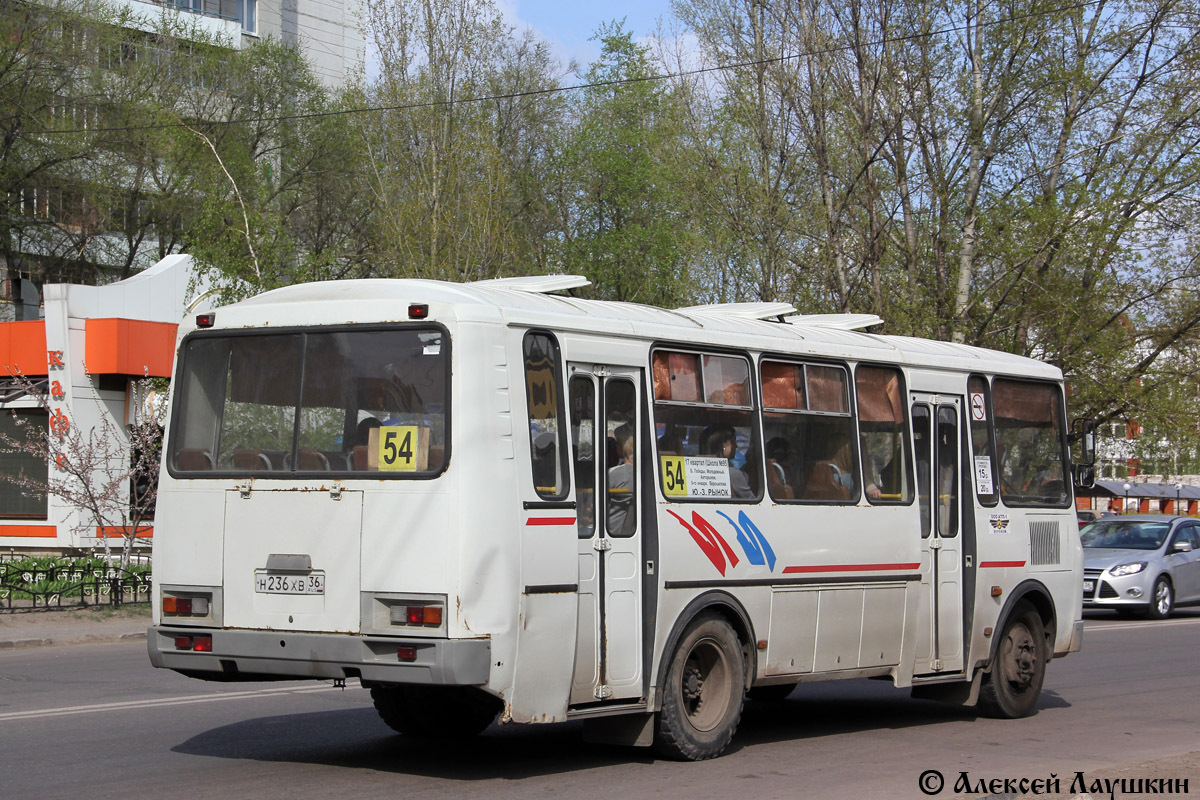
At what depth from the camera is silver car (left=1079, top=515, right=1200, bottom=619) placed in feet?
74.2

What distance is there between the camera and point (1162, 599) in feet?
75.3

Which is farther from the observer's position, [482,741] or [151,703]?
[151,703]

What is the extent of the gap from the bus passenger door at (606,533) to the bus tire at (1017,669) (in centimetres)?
440

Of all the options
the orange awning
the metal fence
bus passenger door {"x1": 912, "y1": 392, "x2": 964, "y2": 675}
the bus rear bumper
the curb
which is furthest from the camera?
the orange awning

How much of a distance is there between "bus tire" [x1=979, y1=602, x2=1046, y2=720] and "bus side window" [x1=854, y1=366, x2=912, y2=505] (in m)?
1.85

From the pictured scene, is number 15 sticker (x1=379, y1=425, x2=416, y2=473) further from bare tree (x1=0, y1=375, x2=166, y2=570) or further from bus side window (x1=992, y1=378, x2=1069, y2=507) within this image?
bare tree (x1=0, y1=375, x2=166, y2=570)

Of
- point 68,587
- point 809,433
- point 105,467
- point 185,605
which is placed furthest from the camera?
point 105,467

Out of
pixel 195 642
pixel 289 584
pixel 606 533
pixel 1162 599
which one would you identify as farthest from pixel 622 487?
pixel 1162 599

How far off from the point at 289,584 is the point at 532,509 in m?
1.44

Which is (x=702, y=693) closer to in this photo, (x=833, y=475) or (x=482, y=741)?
(x=482, y=741)

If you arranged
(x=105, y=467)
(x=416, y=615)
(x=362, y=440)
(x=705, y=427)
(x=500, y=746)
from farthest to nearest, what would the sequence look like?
(x=105, y=467) → (x=500, y=746) → (x=705, y=427) → (x=362, y=440) → (x=416, y=615)

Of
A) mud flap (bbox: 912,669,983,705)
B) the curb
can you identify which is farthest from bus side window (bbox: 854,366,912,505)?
the curb

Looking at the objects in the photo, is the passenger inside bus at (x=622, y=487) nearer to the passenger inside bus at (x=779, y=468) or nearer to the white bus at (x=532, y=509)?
the white bus at (x=532, y=509)

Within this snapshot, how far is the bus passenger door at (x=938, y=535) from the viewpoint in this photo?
10.9 meters
